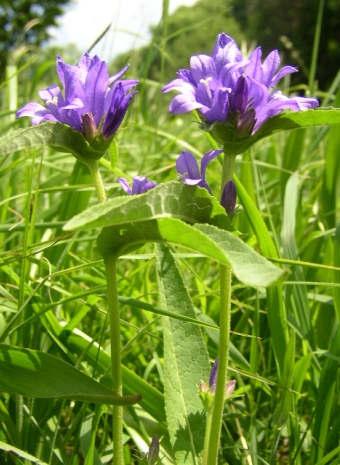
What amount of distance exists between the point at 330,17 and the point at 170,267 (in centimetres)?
2071

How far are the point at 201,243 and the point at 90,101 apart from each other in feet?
0.68

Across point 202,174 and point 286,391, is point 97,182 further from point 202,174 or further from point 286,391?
point 286,391

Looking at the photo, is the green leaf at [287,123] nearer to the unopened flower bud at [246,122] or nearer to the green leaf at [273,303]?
the unopened flower bud at [246,122]

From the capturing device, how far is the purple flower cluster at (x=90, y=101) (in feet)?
1.76

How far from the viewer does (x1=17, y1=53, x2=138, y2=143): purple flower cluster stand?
0.54 meters

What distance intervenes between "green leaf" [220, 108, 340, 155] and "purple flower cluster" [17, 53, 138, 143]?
10 cm

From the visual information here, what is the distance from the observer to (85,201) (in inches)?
41.1

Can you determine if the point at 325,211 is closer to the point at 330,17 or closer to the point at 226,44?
the point at 226,44

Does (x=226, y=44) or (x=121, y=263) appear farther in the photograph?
(x=121, y=263)

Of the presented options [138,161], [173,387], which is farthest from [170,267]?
[138,161]

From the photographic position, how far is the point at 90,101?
1.81ft

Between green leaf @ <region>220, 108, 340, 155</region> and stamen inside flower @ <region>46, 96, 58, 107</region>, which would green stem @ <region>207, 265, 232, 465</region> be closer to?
green leaf @ <region>220, 108, 340, 155</region>

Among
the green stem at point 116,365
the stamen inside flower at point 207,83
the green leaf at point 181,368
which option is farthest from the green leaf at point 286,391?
the stamen inside flower at point 207,83

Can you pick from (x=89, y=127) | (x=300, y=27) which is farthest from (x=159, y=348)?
(x=300, y=27)
